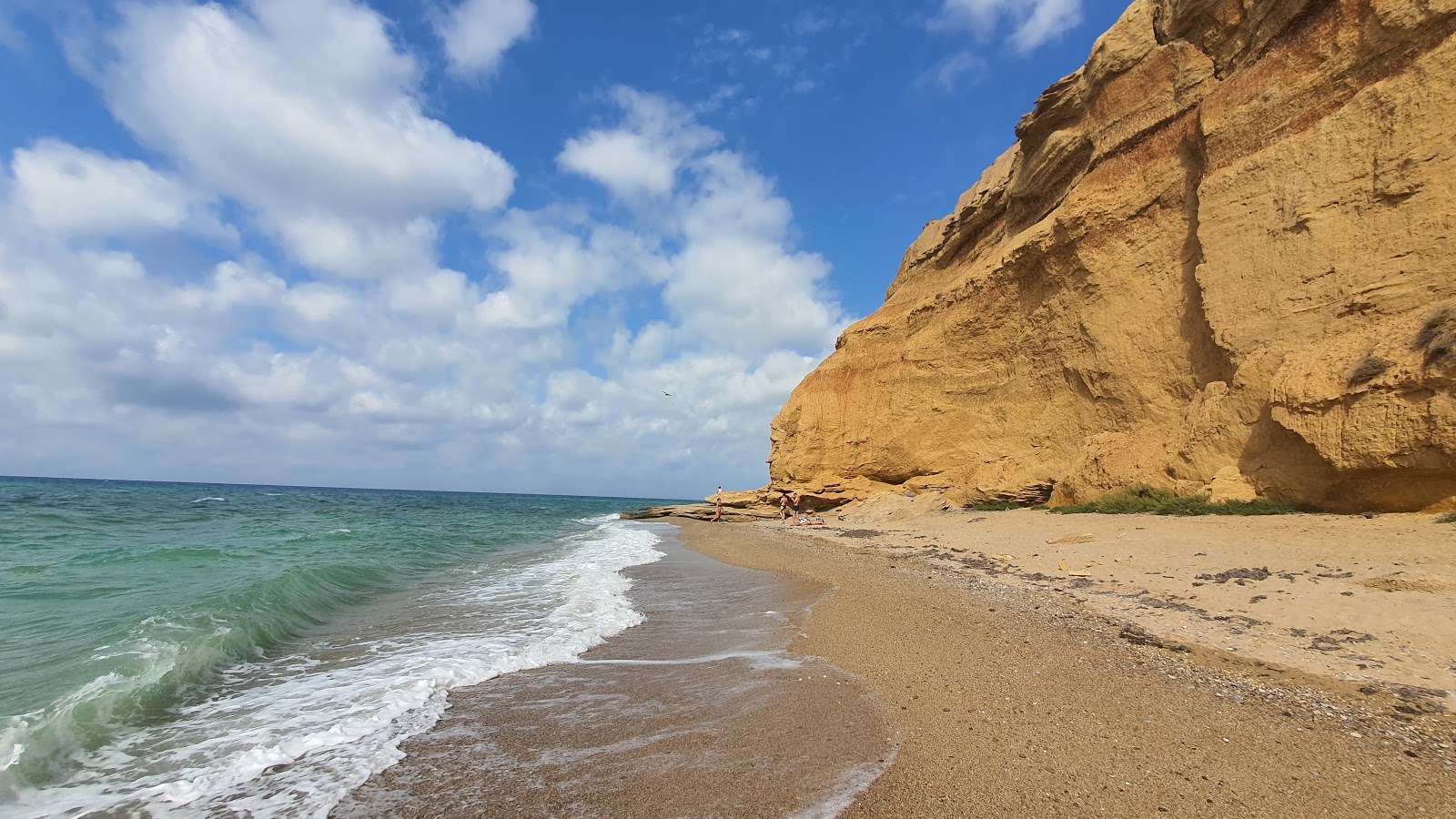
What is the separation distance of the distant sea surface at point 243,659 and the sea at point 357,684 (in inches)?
0.9

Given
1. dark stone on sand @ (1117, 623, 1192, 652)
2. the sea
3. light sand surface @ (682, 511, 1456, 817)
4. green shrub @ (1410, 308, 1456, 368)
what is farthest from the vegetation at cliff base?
the sea

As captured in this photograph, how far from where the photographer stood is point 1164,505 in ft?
40.9

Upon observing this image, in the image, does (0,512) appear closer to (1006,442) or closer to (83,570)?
(83,570)

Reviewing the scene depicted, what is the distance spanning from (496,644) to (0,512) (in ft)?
110

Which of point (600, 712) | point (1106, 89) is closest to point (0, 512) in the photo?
point (600, 712)

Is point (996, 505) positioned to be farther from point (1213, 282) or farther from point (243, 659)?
point (243, 659)

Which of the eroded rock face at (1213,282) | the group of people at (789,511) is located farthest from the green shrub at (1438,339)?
the group of people at (789,511)

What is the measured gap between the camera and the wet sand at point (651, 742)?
10.9 ft

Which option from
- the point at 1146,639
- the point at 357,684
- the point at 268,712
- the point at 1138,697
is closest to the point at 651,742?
the point at 357,684

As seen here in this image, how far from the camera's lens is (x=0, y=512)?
25.7 meters

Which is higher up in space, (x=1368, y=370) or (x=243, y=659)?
(x=1368, y=370)

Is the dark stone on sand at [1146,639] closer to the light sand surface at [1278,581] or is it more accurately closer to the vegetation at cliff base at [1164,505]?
the light sand surface at [1278,581]

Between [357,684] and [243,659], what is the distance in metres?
2.08

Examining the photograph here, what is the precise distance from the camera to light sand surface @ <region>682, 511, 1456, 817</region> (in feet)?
10.1
